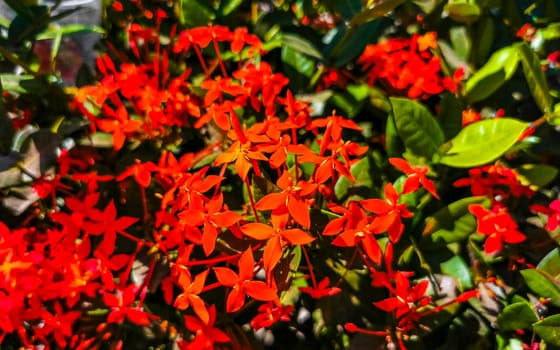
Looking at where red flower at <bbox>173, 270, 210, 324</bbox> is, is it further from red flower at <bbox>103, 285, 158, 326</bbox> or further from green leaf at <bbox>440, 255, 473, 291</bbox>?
green leaf at <bbox>440, 255, 473, 291</bbox>

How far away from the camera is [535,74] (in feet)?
2.65

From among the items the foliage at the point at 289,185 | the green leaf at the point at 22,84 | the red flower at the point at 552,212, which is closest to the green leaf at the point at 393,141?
the foliage at the point at 289,185

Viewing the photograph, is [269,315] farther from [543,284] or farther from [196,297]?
[543,284]

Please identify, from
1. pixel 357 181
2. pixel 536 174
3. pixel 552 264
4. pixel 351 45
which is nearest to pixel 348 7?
pixel 351 45

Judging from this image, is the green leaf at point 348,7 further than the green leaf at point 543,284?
Yes

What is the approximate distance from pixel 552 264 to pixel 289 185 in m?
0.46

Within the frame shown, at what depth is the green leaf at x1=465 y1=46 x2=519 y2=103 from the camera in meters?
0.91

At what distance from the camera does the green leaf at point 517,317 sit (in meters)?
0.76

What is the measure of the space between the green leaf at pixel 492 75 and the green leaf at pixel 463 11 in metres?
0.08

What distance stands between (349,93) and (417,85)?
0.12m

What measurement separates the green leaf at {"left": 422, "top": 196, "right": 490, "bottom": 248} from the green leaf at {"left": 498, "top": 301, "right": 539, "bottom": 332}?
0.40 feet

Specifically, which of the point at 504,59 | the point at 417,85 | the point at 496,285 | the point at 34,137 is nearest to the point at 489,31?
the point at 504,59

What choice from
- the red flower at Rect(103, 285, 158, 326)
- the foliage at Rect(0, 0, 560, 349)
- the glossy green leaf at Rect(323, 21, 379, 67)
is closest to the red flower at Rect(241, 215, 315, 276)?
the foliage at Rect(0, 0, 560, 349)

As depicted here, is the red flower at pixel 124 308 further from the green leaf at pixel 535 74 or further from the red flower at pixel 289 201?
the green leaf at pixel 535 74
